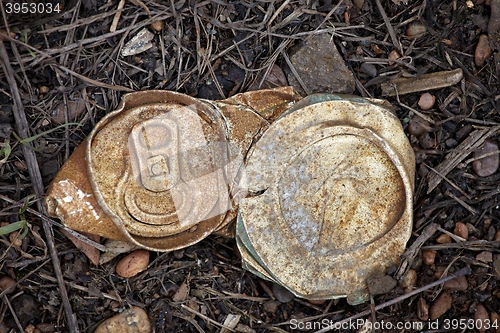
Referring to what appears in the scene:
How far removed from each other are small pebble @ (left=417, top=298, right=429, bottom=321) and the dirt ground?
1cm

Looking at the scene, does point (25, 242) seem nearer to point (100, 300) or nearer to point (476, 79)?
point (100, 300)

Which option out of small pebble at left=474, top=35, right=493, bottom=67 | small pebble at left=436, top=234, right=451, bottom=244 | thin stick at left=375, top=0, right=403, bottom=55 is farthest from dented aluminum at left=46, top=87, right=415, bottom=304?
small pebble at left=474, top=35, right=493, bottom=67

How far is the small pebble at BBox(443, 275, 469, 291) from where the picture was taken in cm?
303

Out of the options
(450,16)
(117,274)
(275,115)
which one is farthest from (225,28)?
(117,274)

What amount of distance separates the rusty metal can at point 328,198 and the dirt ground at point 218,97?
20cm

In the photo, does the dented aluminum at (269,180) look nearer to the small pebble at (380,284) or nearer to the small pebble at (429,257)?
the small pebble at (380,284)

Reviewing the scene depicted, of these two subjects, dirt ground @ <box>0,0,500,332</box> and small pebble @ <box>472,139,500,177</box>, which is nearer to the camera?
dirt ground @ <box>0,0,500,332</box>

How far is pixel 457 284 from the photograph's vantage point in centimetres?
303

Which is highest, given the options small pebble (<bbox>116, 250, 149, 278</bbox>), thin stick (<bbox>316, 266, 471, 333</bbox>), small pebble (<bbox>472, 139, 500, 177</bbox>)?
small pebble (<bbox>116, 250, 149, 278</bbox>)

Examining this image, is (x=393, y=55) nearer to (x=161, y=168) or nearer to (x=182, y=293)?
(x=161, y=168)

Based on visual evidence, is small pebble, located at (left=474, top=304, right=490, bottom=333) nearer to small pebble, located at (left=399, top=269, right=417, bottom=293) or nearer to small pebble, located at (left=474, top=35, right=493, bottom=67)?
small pebble, located at (left=399, top=269, right=417, bottom=293)

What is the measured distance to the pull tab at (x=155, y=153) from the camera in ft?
9.09

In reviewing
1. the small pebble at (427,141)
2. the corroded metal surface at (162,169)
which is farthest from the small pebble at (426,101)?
the corroded metal surface at (162,169)

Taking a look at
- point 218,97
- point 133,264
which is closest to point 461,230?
point 218,97
